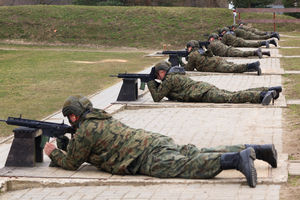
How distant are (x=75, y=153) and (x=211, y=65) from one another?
10.7 meters

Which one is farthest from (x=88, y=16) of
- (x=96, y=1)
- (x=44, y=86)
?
(x=44, y=86)

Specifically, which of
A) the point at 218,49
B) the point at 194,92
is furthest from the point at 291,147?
the point at 218,49

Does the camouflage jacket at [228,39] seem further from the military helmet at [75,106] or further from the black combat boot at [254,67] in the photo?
the military helmet at [75,106]

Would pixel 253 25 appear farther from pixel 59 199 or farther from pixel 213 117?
pixel 59 199

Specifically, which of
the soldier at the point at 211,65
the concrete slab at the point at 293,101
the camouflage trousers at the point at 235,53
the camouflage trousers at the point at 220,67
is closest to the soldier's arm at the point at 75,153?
the concrete slab at the point at 293,101

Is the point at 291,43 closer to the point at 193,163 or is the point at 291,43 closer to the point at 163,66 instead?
the point at 163,66

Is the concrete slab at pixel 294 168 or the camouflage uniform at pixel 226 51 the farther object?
the camouflage uniform at pixel 226 51

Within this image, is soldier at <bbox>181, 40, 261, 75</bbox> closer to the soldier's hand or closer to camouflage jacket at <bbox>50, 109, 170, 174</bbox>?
the soldier's hand

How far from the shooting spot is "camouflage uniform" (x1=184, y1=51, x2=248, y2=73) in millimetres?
17469

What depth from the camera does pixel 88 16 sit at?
1569 inches

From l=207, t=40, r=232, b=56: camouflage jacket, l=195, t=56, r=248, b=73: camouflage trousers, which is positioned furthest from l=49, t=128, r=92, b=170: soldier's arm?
l=207, t=40, r=232, b=56: camouflage jacket

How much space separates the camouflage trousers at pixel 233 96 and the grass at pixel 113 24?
2201cm

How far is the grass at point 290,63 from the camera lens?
807 inches

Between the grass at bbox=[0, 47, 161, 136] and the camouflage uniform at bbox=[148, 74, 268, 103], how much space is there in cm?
238
